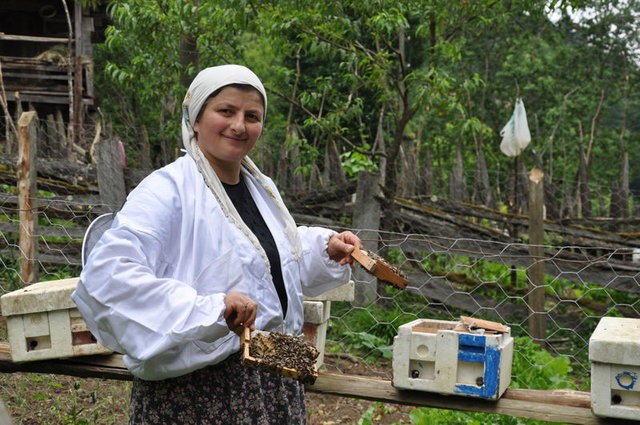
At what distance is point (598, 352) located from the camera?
259 cm

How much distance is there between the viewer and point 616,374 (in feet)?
8.50

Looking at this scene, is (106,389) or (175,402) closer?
(175,402)

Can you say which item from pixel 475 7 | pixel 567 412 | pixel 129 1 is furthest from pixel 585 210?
pixel 567 412

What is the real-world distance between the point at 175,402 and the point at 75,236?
4597 mm

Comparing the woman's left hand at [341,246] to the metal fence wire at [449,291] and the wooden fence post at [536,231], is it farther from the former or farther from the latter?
the metal fence wire at [449,291]


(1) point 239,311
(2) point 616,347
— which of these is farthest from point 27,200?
(2) point 616,347

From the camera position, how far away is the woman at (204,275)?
2.05m

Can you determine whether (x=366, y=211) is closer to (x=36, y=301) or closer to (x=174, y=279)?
(x=36, y=301)

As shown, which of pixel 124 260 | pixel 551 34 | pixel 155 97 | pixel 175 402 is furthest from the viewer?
pixel 551 34

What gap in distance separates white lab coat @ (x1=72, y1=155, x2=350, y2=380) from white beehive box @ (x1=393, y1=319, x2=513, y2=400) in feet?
1.76

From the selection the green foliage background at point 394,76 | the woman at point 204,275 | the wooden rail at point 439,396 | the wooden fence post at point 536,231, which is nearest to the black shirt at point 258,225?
the woman at point 204,275

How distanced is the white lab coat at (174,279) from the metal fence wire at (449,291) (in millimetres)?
3374

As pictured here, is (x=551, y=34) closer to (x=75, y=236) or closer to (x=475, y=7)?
(x=475, y=7)

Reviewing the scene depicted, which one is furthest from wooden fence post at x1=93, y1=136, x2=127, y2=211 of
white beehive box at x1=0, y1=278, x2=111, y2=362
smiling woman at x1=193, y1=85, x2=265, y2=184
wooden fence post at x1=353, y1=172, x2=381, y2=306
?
smiling woman at x1=193, y1=85, x2=265, y2=184
